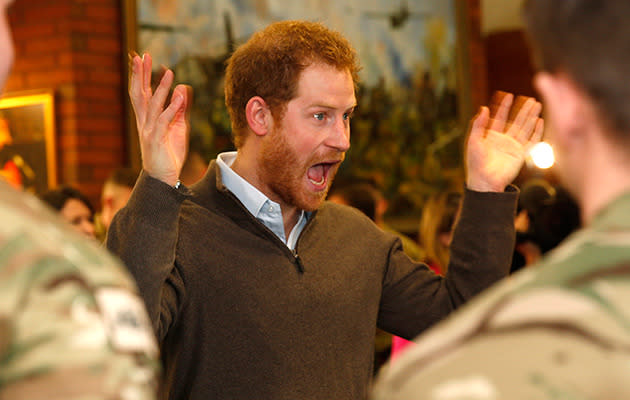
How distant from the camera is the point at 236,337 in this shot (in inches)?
74.8

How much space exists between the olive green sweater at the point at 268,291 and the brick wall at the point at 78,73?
8.88ft

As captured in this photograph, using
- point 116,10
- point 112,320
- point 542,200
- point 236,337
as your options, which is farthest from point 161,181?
point 116,10

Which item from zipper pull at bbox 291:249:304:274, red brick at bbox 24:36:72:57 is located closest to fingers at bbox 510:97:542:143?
zipper pull at bbox 291:249:304:274

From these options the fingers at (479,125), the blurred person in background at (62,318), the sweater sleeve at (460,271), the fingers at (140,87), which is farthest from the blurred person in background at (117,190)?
the blurred person in background at (62,318)

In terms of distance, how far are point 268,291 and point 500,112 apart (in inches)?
27.9

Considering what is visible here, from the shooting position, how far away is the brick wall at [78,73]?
4.63 metres

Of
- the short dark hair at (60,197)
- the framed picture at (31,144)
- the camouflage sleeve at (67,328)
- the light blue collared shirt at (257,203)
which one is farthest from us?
the framed picture at (31,144)

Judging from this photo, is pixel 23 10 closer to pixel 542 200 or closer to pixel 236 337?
pixel 542 200

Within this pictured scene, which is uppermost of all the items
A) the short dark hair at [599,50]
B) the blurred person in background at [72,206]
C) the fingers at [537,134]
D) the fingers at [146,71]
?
the short dark hair at [599,50]

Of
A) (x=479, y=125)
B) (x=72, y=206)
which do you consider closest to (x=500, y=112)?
(x=479, y=125)

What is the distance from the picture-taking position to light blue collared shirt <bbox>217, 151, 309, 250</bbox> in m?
2.16

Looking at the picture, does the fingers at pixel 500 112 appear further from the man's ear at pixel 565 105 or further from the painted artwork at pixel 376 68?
the painted artwork at pixel 376 68

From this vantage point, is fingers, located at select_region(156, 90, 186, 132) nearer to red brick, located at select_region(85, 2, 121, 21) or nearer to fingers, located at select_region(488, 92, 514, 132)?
fingers, located at select_region(488, 92, 514, 132)

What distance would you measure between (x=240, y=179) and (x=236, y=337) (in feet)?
1.55
